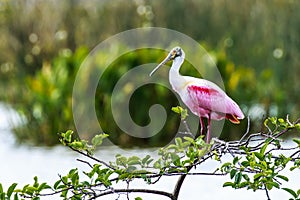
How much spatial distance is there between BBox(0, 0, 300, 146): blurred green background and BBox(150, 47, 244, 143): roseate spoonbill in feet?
13.8

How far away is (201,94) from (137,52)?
5038mm

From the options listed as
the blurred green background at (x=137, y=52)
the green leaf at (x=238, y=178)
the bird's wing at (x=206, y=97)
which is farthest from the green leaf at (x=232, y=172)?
the blurred green background at (x=137, y=52)

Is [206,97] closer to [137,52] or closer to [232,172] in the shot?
[232,172]

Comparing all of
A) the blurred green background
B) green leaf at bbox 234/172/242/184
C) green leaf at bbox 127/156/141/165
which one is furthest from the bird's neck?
the blurred green background

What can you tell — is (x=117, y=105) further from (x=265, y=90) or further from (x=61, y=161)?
(x=265, y=90)

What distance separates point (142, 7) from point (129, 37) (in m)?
0.97

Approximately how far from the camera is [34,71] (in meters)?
10.6

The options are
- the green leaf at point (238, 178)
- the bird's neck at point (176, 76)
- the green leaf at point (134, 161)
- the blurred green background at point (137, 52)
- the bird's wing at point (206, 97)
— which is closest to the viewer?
the green leaf at point (238, 178)

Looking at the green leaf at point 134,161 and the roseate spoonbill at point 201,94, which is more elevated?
the roseate spoonbill at point 201,94

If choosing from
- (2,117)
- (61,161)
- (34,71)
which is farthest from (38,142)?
(34,71)

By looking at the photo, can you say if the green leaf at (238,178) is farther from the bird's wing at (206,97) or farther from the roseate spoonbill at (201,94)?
the bird's wing at (206,97)

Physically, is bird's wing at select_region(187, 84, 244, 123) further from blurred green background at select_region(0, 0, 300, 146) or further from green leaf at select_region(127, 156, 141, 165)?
blurred green background at select_region(0, 0, 300, 146)

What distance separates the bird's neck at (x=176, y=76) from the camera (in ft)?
11.3

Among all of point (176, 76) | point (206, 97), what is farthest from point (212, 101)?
point (176, 76)
